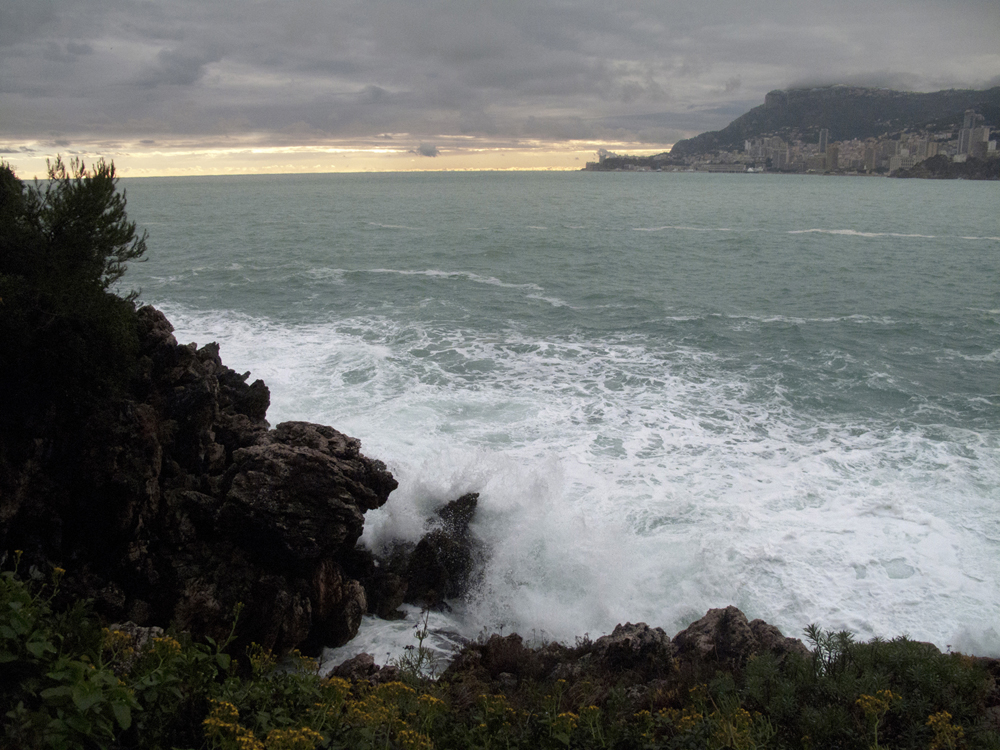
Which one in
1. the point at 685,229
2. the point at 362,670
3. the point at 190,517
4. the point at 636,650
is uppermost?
the point at 685,229

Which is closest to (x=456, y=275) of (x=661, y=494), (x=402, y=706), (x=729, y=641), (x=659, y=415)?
(x=659, y=415)

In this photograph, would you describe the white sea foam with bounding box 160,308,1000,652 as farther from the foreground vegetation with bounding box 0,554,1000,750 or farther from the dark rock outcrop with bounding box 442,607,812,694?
the foreground vegetation with bounding box 0,554,1000,750

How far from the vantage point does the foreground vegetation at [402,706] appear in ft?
16.6

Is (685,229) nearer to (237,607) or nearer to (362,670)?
(362,670)

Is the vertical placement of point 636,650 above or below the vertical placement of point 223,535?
below

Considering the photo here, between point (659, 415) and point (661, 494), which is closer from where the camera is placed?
point (661, 494)

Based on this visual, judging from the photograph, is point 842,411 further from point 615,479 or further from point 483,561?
point 483,561

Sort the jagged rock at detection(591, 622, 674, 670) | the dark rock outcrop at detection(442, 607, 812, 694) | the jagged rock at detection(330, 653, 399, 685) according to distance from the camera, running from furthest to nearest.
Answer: the jagged rock at detection(591, 622, 674, 670)
the dark rock outcrop at detection(442, 607, 812, 694)
the jagged rock at detection(330, 653, 399, 685)

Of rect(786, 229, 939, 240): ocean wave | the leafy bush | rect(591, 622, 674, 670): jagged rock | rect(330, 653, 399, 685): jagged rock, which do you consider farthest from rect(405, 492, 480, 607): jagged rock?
rect(786, 229, 939, 240): ocean wave

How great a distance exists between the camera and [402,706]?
602 centimetres

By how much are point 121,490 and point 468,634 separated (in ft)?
21.7

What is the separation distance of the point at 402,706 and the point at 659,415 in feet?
51.2

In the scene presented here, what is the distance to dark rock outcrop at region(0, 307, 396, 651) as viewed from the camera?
10578 mm

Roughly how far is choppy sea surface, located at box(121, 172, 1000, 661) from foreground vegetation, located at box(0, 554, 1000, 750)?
470cm
